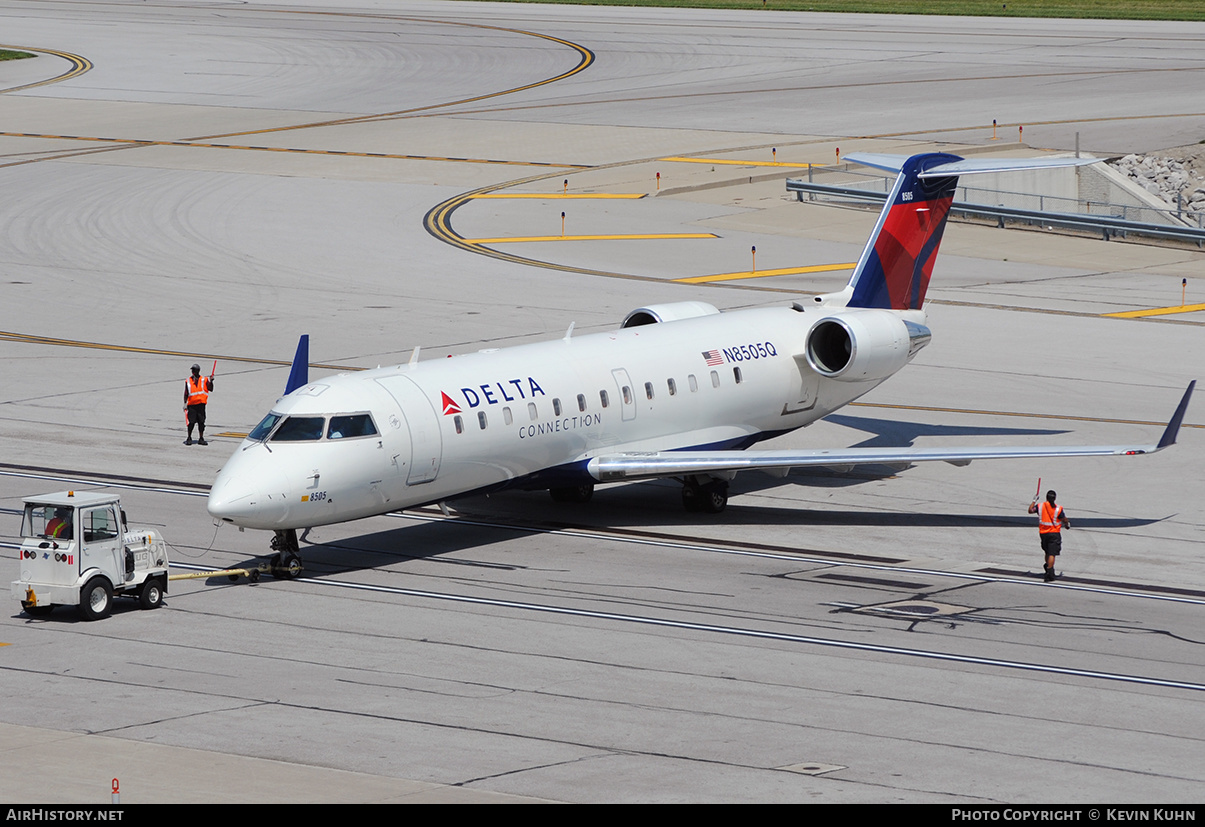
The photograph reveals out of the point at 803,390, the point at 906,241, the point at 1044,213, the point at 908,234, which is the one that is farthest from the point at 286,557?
the point at 1044,213

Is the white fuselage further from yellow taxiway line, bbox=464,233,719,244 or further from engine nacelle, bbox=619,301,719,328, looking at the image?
yellow taxiway line, bbox=464,233,719,244

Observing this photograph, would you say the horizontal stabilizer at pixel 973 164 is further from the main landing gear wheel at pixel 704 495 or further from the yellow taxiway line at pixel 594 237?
the yellow taxiway line at pixel 594 237

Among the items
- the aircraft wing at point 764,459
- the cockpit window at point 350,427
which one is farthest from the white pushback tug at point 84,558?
the aircraft wing at point 764,459

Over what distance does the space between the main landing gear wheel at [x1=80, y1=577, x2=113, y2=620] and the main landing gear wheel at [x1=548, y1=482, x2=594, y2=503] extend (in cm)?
933

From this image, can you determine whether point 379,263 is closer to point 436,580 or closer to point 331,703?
point 436,580

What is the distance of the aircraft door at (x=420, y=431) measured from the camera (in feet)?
83.1

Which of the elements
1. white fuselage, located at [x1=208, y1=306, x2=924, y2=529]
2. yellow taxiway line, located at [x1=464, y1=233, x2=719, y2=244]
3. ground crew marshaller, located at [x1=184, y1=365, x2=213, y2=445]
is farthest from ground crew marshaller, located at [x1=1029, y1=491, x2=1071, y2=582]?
yellow taxiway line, located at [x1=464, y1=233, x2=719, y2=244]

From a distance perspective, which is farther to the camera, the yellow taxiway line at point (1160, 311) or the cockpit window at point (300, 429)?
the yellow taxiway line at point (1160, 311)

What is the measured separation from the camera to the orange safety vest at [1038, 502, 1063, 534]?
83.1 ft

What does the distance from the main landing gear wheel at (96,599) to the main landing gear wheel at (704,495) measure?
1061 centimetres

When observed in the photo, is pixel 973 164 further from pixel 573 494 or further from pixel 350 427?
pixel 350 427

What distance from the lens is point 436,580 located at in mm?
25078

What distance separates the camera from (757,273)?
2057 inches

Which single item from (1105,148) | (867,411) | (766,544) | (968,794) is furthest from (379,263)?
(968,794)
